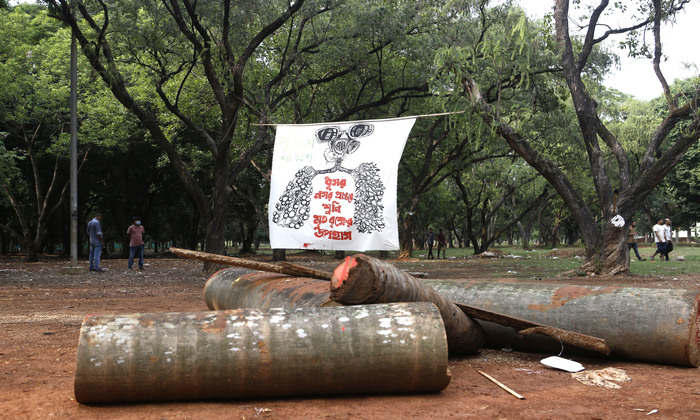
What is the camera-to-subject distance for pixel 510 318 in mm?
4914

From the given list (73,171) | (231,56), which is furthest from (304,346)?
(73,171)

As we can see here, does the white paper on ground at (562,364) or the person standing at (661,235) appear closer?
the white paper on ground at (562,364)

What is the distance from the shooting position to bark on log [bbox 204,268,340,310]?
5141 mm

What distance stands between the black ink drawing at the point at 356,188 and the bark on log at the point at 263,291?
230cm

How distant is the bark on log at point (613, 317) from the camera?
4867 mm

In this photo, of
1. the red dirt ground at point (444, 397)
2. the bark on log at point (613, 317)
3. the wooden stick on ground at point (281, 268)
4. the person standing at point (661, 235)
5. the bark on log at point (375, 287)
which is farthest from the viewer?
the person standing at point (661, 235)

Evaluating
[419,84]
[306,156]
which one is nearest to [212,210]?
[306,156]

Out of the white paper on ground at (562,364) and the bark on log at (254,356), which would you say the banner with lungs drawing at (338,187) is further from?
the bark on log at (254,356)

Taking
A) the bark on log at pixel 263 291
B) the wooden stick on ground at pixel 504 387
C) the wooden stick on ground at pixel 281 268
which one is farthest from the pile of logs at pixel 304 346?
the wooden stick on ground at pixel 281 268

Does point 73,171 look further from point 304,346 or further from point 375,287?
point 304,346

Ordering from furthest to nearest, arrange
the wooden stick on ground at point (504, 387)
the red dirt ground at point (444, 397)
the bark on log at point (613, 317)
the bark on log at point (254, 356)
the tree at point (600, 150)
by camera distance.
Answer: the tree at point (600, 150)
the bark on log at point (613, 317)
the wooden stick on ground at point (504, 387)
the bark on log at point (254, 356)
the red dirt ground at point (444, 397)

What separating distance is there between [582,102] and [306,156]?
844 centimetres

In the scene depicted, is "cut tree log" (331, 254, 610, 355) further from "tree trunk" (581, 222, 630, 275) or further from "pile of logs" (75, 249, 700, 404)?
"tree trunk" (581, 222, 630, 275)

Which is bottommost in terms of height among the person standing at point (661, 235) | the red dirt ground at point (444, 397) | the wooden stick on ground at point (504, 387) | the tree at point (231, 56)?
the red dirt ground at point (444, 397)
